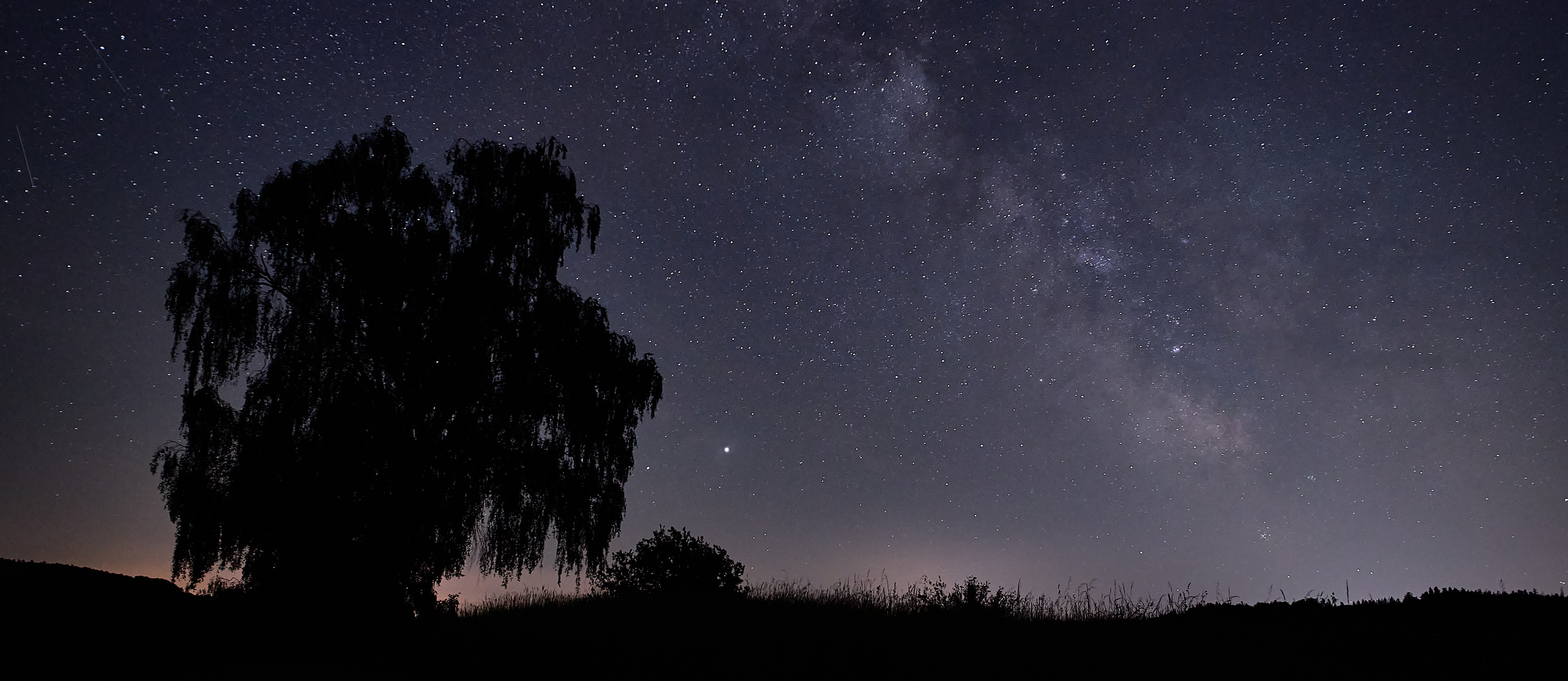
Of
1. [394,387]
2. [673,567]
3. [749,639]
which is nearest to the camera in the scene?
[749,639]

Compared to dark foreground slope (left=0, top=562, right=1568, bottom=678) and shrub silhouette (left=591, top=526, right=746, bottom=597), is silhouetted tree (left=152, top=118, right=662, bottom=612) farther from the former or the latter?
shrub silhouette (left=591, top=526, right=746, bottom=597)

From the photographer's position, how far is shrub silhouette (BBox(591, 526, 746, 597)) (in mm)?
23672

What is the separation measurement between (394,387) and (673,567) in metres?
12.2

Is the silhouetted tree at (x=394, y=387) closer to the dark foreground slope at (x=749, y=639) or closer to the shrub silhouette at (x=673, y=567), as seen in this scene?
the dark foreground slope at (x=749, y=639)

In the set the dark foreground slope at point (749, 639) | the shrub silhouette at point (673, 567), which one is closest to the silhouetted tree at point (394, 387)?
the dark foreground slope at point (749, 639)

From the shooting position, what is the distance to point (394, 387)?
14602 millimetres

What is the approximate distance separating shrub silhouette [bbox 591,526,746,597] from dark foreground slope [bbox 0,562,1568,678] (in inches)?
396

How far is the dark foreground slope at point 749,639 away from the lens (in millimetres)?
9320

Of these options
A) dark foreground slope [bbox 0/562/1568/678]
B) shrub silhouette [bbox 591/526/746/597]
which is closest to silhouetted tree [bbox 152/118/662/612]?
dark foreground slope [bbox 0/562/1568/678]

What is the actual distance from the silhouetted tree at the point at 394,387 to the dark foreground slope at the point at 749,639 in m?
1.07

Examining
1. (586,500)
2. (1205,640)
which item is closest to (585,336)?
(586,500)

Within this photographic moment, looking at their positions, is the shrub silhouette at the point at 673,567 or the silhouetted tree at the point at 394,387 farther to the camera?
the shrub silhouette at the point at 673,567

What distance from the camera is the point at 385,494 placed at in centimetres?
1344

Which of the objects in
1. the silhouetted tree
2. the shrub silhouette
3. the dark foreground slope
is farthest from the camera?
the shrub silhouette
